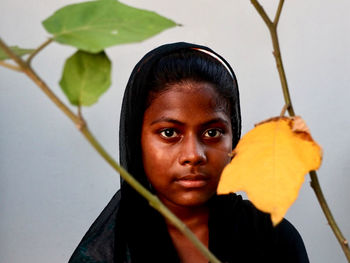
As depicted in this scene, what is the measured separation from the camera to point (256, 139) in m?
0.22

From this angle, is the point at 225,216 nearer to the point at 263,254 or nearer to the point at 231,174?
the point at 263,254

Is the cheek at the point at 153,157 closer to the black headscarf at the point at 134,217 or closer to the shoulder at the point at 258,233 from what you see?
the black headscarf at the point at 134,217

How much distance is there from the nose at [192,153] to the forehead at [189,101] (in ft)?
0.12

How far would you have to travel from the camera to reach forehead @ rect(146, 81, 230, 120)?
61cm

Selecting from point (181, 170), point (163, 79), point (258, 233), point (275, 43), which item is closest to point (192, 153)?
point (181, 170)

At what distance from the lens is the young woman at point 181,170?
1.95ft

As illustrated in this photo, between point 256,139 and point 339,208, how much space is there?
3.86ft

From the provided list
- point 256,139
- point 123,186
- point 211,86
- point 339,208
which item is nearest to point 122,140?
point 123,186

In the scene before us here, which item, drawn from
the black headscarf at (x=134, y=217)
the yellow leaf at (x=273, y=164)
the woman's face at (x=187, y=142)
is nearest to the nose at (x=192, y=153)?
the woman's face at (x=187, y=142)

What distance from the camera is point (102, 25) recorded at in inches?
7.4

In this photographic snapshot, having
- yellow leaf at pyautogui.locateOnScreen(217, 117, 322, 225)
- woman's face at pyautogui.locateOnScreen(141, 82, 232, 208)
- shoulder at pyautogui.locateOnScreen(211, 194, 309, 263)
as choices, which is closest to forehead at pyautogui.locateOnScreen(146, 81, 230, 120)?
woman's face at pyautogui.locateOnScreen(141, 82, 232, 208)

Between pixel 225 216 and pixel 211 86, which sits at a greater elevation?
pixel 211 86

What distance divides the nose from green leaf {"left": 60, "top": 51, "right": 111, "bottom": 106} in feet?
1.21

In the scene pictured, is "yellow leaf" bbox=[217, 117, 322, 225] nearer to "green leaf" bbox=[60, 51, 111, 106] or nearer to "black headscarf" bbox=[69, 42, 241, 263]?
"green leaf" bbox=[60, 51, 111, 106]
